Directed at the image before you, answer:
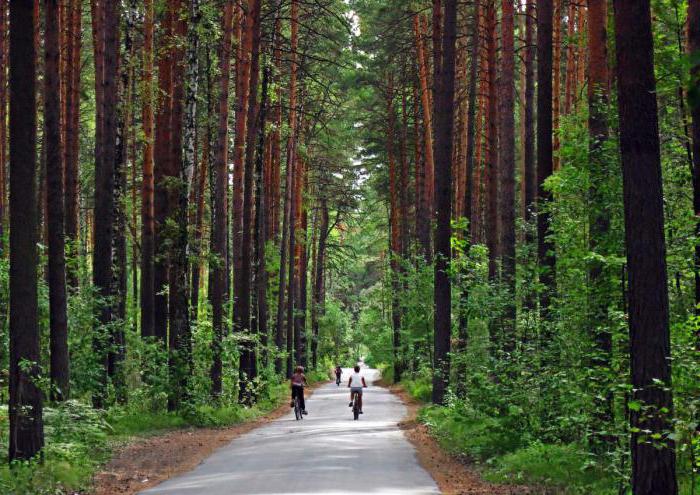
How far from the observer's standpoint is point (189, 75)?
22812 millimetres

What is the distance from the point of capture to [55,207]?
1723 centimetres

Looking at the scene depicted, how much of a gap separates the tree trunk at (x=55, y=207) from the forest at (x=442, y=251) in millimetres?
54

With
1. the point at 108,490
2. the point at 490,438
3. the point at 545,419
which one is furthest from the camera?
the point at 490,438

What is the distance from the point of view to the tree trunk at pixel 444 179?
74.8ft

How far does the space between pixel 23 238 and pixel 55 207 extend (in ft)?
16.6

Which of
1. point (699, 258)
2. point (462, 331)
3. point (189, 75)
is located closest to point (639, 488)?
point (699, 258)

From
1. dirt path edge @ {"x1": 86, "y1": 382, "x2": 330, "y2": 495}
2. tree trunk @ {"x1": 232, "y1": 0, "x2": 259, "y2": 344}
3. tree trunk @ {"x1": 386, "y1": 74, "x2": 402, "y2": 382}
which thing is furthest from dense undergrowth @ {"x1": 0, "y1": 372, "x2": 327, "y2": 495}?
tree trunk @ {"x1": 386, "y1": 74, "x2": 402, "y2": 382}

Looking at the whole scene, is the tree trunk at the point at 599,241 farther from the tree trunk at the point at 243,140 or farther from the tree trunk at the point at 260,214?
the tree trunk at the point at 260,214

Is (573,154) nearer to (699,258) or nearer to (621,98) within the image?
(699,258)

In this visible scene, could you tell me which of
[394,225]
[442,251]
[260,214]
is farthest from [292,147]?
[442,251]

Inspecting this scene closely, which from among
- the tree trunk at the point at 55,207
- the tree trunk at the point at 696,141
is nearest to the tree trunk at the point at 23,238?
the tree trunk at the point at 55,207

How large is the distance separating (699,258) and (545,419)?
191 inches

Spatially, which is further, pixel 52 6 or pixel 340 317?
pixel 340 317

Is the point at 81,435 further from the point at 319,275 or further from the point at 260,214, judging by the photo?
the point at 319,275
